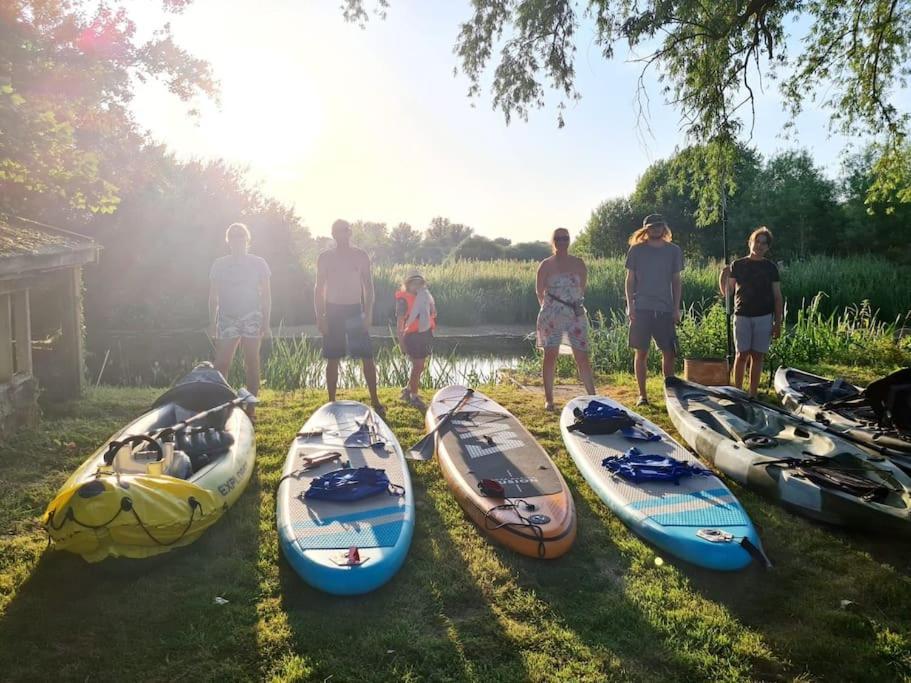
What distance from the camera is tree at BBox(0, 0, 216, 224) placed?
13.3 ft

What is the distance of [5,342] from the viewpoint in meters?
5.07

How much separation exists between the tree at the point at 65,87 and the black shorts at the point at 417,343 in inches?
110

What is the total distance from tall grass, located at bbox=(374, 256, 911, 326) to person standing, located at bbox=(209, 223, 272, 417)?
961 cm

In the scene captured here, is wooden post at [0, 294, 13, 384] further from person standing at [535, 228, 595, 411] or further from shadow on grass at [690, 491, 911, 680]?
shadow on grass at [690, 491, 911, 680]

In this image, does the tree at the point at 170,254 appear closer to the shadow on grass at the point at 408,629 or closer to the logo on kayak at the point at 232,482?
the logo on kayak at the point at 232,482

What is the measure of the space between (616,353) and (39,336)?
7.21m

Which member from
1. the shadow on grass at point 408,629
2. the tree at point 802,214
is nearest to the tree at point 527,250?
the tree at point 802,214

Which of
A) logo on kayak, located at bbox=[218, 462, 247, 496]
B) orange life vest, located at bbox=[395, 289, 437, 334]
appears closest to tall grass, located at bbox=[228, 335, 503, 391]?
orange life vest, located at bbox=[395, 289, 437, 334]

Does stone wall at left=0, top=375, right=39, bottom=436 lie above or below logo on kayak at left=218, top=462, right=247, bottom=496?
above

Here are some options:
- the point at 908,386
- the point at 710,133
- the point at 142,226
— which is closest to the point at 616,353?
the point at 710,133

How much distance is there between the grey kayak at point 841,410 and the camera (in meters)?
4.22

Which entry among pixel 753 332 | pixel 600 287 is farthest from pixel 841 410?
pixel 600 287

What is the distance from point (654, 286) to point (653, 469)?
2.03 meters

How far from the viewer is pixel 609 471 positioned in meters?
3.99
